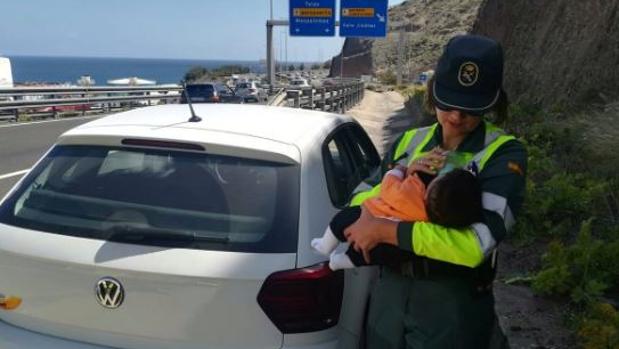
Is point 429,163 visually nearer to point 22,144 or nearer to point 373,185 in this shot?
point 373,185

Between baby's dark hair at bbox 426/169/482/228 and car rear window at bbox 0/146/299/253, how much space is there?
74 centimetres

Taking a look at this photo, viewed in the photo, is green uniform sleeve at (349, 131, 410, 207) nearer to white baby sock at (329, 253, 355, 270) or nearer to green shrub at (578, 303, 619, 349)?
white baby sock at (329, 253, 355, 270)

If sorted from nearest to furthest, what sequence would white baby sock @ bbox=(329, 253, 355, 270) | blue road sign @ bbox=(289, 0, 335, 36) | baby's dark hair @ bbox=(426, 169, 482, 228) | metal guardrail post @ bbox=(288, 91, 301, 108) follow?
baby's dark hair @ bbox=(426, 169, 482, 228), white baby sock @ bbox=(329, 253, 355, 270), metal guardrail post @ bbox=(288, 91, 301, 108), blue road sign @ bbox=(289, 0, 335, 36)

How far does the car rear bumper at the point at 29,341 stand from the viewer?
100 inches

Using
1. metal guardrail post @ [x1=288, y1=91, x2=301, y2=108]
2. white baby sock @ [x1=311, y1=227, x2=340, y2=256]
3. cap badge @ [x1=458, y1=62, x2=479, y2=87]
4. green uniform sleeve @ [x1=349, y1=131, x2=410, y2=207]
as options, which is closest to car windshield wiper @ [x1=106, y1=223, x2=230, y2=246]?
white baby sock @ [x1=311, y1=227, x2=340, y2=256]

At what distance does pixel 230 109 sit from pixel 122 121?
2.36 feet

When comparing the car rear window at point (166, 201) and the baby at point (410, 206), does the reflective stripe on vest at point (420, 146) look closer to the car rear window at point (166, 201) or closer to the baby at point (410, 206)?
the baby at point (410, 206)

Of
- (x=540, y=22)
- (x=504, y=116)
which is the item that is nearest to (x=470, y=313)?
(x=504, y=116)

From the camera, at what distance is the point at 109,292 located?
2490 millimetres

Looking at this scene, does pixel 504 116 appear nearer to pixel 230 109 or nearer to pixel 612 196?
pixel 230 109

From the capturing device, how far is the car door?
320 cm

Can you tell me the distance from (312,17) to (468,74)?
28.2 m

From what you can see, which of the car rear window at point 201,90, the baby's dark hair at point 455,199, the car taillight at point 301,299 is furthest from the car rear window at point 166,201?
the car rear window at point 201,90

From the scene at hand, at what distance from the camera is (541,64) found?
12227 millimetres
